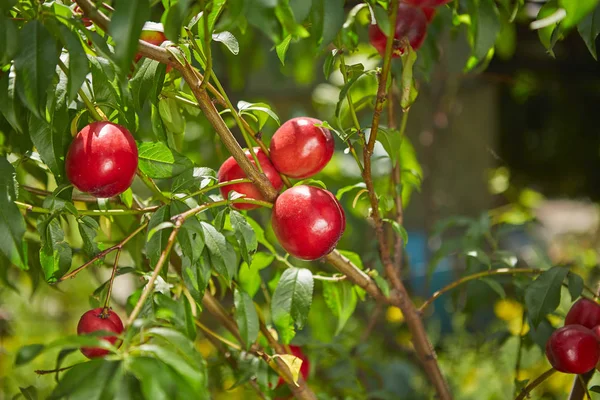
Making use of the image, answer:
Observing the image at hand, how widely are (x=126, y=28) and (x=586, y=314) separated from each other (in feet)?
1.59

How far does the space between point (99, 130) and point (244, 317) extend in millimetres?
182

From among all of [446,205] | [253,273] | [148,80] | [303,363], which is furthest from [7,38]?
[446,205]

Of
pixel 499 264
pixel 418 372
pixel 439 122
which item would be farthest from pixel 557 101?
pixel 499 264

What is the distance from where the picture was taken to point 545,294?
594 mm

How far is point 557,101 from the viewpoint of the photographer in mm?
2281

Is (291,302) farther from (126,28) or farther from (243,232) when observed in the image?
(126,28)

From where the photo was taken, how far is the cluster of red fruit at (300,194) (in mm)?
479

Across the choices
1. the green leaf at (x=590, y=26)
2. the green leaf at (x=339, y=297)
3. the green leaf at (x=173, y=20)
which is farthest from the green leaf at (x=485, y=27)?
the green leaf at (x=339, y=297)

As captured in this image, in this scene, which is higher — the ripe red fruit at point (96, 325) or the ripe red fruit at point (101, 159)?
the ripe red fruit at point (101, 159)

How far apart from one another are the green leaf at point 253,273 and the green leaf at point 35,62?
305mm

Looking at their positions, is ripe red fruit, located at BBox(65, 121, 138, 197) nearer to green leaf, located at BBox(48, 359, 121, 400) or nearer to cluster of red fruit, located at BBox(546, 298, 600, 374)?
green leaf, located at BBox(48, 359, 121, 400)

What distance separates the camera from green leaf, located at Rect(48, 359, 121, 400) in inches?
12.2

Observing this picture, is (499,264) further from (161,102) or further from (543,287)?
(161,102)

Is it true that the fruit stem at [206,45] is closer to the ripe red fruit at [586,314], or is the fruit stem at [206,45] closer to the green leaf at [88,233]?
the green leaf at [88,233]
